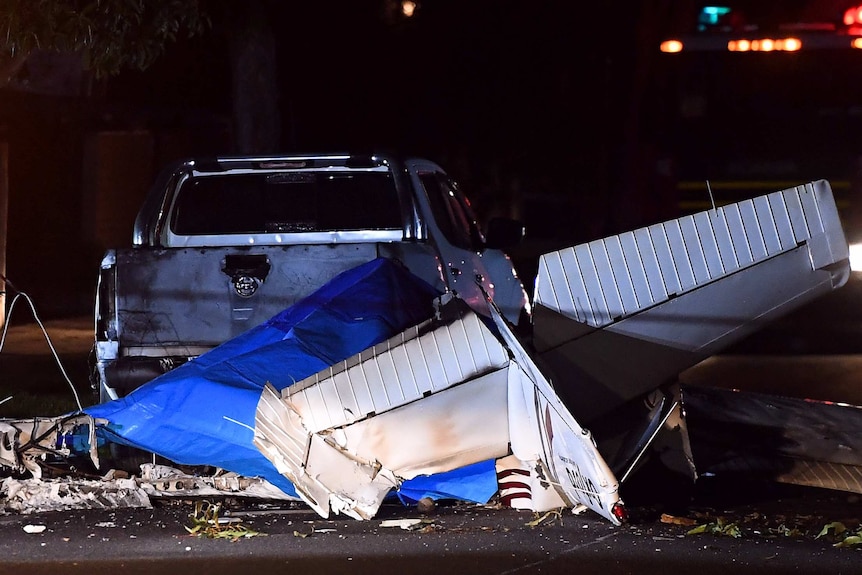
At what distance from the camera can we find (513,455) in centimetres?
588

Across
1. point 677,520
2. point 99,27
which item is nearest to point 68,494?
point 677,520

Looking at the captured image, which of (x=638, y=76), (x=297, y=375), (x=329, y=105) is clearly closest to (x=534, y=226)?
(x=329, y=105)

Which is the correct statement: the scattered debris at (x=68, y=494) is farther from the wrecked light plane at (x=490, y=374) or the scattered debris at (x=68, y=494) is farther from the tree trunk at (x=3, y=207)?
the tree trunk at (x=3, y=207)

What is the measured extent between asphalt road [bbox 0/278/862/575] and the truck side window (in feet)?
6.73

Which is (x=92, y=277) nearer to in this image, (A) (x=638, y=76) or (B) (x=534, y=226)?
(A) (x=638, y=76)

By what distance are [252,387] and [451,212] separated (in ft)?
9.84

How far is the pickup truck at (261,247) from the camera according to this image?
6742 mm

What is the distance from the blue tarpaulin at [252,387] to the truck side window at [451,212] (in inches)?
58.8

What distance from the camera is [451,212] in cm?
859

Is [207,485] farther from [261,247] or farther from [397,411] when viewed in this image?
[261,247]

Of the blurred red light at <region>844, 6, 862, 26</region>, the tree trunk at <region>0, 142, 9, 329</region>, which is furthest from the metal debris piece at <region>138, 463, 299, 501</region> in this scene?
the blurred red light at <region>844, 6, 862, 26</region>

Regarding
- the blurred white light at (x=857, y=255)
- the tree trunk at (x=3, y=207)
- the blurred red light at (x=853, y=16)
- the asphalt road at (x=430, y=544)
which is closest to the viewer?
the asphalt road at (x=430, y=544)

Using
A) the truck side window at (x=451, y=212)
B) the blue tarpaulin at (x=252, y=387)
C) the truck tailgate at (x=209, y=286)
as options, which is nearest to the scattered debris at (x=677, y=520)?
the blue tarpaulin at (x=252, y=387)

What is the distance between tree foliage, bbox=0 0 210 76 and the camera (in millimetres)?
8828
